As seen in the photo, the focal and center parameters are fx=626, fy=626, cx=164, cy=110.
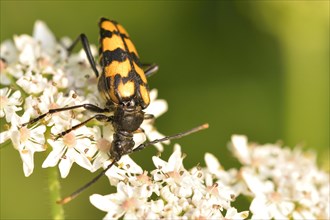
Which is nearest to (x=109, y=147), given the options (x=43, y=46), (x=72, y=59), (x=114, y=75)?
(x=114, y=75)

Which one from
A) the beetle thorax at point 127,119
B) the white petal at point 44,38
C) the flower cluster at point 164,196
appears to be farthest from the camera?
the white petal at point 44,38

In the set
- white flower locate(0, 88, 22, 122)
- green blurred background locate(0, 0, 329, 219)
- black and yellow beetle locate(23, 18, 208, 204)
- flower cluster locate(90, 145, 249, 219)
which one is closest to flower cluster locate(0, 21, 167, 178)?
white flower locate(0, 88, 22, 122)

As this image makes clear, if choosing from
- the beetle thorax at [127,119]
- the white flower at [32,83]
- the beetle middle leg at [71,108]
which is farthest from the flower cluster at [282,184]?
the white flower at [32,83]

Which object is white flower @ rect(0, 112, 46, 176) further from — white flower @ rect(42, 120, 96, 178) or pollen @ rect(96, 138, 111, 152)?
pollen @ rect(96, 138, 111, 152)

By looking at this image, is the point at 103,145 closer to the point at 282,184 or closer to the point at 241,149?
the point at 282,184

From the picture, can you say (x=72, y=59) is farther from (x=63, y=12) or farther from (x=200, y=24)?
(x=200, y=24)

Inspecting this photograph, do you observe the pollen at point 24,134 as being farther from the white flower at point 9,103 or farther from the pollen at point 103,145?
the pollen at point 103,145
